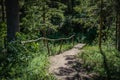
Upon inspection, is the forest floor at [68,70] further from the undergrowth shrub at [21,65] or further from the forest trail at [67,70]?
the undergrowth shrub at [21,65]

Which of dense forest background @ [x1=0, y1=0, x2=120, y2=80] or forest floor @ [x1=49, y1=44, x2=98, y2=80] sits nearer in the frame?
dense forest background @ [x1=0, y1=0, x2=120, y2=80]

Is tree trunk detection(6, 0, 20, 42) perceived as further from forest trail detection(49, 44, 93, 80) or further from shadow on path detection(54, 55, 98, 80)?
shadow on path detection(54, 55, 98, 80)

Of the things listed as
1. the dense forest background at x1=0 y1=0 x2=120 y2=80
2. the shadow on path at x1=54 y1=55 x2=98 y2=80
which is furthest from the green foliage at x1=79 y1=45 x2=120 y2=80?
the shadow on path at x1=54 y1=55 x2=98 y2=80

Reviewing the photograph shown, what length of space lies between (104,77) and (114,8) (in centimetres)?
624

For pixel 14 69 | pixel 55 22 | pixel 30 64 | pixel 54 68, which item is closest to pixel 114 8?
pixel 54 68

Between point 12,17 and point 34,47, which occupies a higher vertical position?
point 12,17

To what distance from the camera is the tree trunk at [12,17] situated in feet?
35.8

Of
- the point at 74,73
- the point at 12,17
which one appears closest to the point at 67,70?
the point at 74,73

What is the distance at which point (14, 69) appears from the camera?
9500mm

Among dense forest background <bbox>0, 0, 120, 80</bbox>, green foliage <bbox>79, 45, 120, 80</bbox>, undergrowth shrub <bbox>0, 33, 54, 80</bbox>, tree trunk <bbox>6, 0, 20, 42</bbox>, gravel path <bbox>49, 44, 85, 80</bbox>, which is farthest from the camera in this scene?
green foliage <bbox>79, 45, 120, 80</bbox>

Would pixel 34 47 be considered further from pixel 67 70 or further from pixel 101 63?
pixel 101 63

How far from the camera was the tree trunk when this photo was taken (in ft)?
35.8

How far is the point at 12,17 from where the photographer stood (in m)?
11.1

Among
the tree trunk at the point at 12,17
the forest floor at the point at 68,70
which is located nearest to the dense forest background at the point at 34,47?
the tree trunk at the point at 12,17
